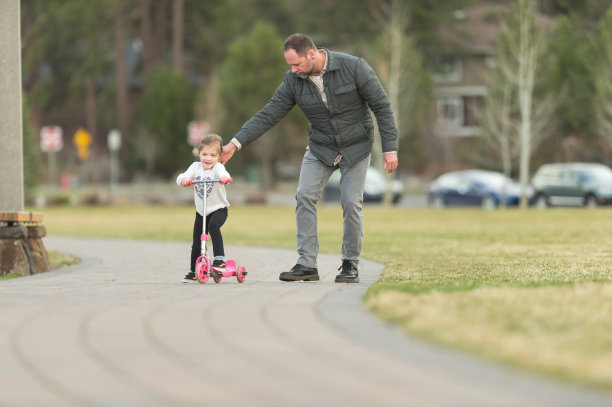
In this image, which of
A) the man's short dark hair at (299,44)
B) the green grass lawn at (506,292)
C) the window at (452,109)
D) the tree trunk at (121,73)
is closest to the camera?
the green grass lawn at (506,292)

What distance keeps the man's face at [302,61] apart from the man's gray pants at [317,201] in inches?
30.2

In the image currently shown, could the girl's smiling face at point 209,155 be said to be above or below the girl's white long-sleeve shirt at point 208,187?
above

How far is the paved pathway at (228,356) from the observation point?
13.5ft

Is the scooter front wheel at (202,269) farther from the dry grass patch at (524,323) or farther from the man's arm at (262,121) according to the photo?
the dry grass patch at (524,323)

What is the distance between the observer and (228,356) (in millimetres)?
4996

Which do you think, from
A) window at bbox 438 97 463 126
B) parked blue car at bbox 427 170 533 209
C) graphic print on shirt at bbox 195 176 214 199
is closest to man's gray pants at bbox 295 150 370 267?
graphic print on shirt at bbox 195 176 214 199

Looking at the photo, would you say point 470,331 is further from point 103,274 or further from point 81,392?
point 103,274

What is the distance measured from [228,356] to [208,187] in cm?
451

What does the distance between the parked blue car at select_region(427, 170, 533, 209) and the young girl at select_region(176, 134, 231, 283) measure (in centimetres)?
3025

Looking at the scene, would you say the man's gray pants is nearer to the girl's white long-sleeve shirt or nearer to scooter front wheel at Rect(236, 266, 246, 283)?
scooter front wheel at Rect(236, 266, 246, 283)

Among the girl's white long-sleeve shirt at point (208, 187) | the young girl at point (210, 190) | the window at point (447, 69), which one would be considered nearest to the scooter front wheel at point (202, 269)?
the young girl at point (210, 190)

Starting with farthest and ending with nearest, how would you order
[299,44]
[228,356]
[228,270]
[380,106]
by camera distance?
[228,270] → [380,106] → [299,44] → [228,356]

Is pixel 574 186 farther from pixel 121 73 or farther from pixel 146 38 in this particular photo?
pixel 146 38

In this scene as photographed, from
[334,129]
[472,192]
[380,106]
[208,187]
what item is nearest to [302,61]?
[334,129]
